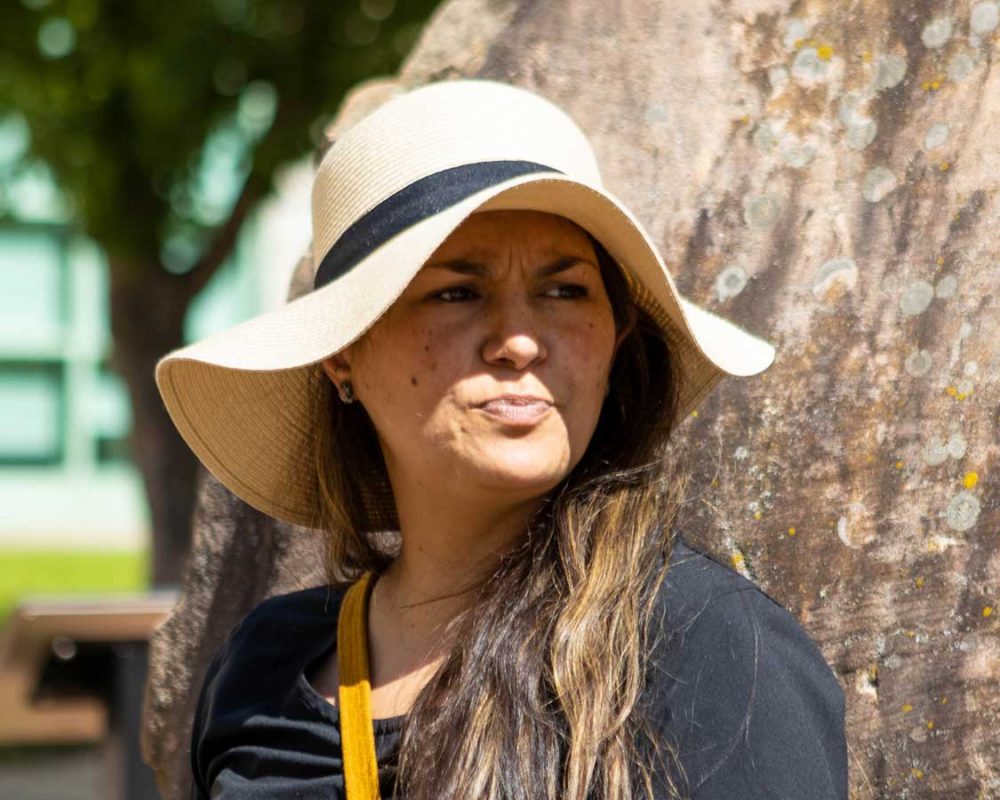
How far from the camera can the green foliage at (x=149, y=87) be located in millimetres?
6238

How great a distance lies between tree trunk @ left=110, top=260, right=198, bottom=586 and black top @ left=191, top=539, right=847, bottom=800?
5349 mm

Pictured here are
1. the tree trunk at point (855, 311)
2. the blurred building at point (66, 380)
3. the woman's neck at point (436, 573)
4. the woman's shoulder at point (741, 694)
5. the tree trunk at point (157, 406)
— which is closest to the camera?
the woman's shoulder at point (741, 694)

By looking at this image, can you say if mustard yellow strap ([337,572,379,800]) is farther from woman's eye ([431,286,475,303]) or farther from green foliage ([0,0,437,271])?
green foliage ([0,0,437,271])

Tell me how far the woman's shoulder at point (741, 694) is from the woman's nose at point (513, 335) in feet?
1.11

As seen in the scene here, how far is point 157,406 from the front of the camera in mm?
7441

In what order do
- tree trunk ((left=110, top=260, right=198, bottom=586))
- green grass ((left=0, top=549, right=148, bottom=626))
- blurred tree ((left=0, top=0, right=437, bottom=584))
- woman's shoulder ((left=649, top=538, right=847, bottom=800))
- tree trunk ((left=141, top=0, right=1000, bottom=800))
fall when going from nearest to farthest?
woman's shoulder ((left=649, top=538, right=847, bottom=800))
tree trunk ((left=141, top=0, right=1000, bottom=800))
blurred tree ((left=0, top=0, right=437, bottom=584))
tree trunk ((left=110, top=260, right=198, bottom=586))
green grass ((left=0, top=549, right=148, bottom=626))

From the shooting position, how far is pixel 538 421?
1869 mm

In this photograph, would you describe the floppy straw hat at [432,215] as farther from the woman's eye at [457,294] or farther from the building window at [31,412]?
the building window at [31,412]

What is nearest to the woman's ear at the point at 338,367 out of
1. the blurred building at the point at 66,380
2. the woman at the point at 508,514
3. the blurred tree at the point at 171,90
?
the woman at the point at 508,514

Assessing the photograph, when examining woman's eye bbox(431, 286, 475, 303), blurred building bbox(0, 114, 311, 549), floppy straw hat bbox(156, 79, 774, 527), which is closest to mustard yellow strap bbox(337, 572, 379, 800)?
floppy straw hat bbox(156, 79, 774, 527)

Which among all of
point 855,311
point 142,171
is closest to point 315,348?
point 855,311

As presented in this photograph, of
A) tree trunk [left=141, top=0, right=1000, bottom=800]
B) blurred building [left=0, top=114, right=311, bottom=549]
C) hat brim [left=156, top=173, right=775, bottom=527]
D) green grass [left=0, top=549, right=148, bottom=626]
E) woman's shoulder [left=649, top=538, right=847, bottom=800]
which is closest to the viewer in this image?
woman's shoulder [left=649, top=538, right=847, bottom=800]

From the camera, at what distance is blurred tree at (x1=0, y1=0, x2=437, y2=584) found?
616cm

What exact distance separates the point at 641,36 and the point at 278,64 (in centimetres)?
398
